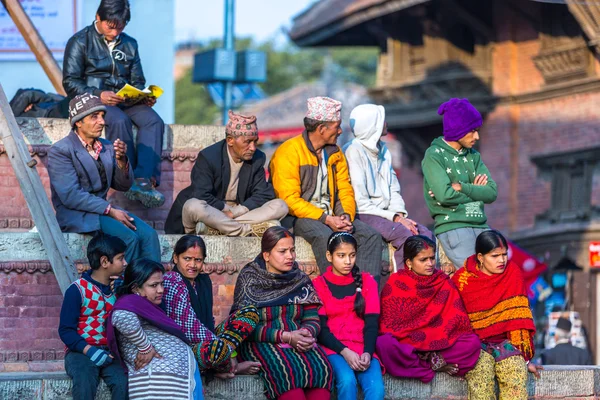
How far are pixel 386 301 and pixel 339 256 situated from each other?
20.0 inches

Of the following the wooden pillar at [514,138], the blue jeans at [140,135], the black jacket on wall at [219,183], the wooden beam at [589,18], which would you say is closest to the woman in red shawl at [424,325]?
the black jacket on wall at [219,183]

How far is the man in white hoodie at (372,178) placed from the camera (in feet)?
33.9

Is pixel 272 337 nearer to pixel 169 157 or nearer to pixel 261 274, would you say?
pixel 261 274

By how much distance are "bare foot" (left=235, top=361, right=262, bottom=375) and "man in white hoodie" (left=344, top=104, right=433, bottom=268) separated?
2166 millimetres

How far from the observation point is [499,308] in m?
9.27

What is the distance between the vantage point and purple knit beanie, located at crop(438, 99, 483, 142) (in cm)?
1011

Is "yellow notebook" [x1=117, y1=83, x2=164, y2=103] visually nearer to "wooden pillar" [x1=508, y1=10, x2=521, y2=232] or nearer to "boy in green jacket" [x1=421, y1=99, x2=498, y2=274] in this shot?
"boy in green jacket" [x1=421, y1=99, x2=498, y2=274]

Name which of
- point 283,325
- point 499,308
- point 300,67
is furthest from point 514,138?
point 300,67

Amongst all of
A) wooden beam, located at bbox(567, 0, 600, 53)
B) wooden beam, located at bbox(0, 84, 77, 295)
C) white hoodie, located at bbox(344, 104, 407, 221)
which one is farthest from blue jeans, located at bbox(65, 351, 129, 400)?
wooden beam, located at bbox(567, 0, 600, 53)

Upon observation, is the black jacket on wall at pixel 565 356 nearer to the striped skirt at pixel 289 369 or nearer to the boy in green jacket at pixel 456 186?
the boy in green jacket at pixel 456 186

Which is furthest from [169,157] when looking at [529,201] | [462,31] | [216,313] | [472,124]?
[462,31]

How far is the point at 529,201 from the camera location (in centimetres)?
2177

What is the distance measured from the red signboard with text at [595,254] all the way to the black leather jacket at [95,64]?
34.1 feet

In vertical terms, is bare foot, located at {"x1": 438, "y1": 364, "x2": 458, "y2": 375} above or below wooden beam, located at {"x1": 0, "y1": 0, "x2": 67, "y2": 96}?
below
